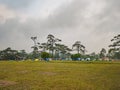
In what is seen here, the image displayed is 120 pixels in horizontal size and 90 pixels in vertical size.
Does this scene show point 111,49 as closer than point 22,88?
No

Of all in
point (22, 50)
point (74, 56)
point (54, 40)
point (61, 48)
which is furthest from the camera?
point (22, 50)

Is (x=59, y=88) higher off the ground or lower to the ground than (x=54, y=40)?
lower

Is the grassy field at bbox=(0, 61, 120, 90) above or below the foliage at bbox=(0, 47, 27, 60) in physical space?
below

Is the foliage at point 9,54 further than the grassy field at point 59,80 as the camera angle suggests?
Yes

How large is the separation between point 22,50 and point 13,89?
5464 inches

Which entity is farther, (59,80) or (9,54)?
(9,54)

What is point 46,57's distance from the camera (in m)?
91.5

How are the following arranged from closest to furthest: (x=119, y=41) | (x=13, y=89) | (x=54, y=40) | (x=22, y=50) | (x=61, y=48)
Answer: (x=13, y=89) < (x=119, y=41) < (x=54, y=40) < (x=61, y=48) < (x=22, y=50)

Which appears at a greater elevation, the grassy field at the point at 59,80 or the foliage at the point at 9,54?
the foliage at the point at 9,54

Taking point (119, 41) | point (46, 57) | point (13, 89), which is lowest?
point (13, 89)

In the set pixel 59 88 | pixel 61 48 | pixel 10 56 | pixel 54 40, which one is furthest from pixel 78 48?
pixel 59 88

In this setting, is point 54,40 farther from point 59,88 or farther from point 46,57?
point 59,88

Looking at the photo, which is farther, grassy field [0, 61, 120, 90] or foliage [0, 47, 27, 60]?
foliage [0, 47, 27, 60]

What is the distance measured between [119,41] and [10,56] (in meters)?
65.2
